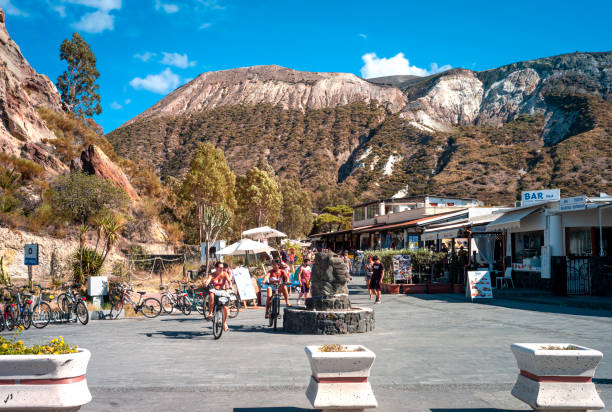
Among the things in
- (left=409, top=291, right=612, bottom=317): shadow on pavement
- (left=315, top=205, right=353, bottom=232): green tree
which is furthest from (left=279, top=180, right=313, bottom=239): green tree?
(left=409, top=291, right=612, bottom=317): shadow on pavement

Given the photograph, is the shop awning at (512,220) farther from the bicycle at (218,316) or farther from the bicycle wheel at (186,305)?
the bicycle at (218,316)

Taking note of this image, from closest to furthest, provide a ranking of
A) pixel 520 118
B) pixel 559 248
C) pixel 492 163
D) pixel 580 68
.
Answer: pixel 559 248 < pixel 492 163 < pixel 520 118 < pixel 580 68

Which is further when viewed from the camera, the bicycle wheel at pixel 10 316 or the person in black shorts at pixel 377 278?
the person in black shorts at pixel 377 278

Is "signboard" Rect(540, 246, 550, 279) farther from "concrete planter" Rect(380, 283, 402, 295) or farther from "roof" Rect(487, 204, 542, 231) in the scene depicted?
"concrete planter" Rect(380, 283, 402, 295)

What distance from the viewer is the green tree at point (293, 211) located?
61312 mm

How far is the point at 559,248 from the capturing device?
18.2 metres

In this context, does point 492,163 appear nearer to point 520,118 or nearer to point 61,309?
point 520,118

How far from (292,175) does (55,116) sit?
50.1 metres

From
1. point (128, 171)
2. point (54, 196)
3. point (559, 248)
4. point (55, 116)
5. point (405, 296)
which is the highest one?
point (55, 116)

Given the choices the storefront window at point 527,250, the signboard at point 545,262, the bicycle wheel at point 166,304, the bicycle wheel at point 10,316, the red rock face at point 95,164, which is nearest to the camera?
the bicycle wheel at point 10,316

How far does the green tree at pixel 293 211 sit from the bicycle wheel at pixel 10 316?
160ft

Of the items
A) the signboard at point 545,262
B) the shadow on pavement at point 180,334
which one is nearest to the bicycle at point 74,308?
the shadow on pavement at point 180,334

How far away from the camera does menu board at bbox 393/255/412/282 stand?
1994 centimetres

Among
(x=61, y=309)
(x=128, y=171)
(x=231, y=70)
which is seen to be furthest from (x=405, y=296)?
(x=231, y=70)
